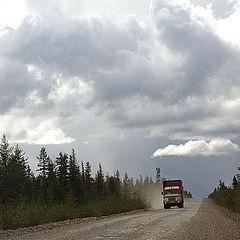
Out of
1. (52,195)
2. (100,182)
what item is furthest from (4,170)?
(100,182)

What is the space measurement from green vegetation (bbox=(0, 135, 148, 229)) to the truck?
4.34 m

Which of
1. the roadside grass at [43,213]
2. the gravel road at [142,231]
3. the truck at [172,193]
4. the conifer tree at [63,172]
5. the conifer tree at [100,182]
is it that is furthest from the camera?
the conifer tree at [100,182]

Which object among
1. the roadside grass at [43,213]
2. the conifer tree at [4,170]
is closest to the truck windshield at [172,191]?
the roadside grass at [43,213]

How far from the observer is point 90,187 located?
300 feet

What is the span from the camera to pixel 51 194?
66.8 metres

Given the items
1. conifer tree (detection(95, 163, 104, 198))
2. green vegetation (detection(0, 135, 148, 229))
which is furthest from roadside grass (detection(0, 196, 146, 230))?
conifer tree (detection(95, 163, 104, 198))

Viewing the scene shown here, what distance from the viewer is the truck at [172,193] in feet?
162

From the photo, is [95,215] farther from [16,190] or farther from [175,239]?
[16,190]

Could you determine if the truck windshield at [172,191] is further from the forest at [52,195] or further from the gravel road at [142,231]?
the gravel road at [142,231]

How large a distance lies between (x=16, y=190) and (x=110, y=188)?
35141 millimetres

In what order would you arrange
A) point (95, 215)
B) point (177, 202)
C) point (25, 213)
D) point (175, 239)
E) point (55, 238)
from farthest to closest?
point (177, 202) < point (95, 215) < point (25, 213) < point (55, 238) < point (175, 239)

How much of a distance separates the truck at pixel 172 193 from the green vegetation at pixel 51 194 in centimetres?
434

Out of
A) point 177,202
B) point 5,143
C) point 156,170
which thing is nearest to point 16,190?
point 5,143

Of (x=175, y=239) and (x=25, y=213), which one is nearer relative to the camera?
(x=175, y=239)
